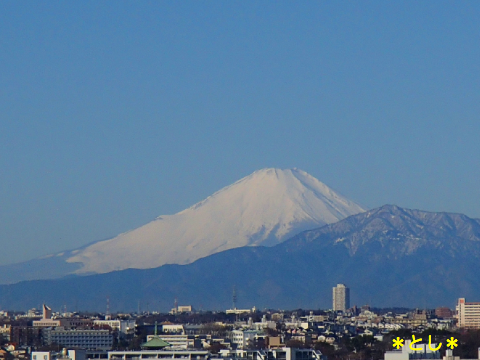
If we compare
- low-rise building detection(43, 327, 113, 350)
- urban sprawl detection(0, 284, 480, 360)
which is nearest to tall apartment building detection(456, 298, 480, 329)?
urban sprawl detection(0, 284, 480, 360)

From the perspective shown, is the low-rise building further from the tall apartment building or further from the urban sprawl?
the tall apartment building

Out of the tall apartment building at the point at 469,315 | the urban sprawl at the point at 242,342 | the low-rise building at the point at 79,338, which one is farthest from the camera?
the tall apartment building at the point at 469,315

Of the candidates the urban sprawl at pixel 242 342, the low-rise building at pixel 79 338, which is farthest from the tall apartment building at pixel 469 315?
the low-rise building at pixel 79 338

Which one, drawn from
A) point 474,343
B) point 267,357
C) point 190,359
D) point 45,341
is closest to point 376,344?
point 474,343

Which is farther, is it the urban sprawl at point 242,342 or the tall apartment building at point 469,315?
the tall apartment building at point 469,315

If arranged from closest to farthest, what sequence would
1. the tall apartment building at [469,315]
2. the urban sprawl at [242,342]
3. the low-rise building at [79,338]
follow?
the urban sprawl at [242,342], the low-rise building at [79,338], the tall apartment building at [469,315]

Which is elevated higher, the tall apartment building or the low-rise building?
the tall apartment building

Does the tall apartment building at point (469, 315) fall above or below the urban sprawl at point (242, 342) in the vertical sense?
above

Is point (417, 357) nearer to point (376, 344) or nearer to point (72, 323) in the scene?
point (376, 344)

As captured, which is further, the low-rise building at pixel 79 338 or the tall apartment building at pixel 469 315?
the tall apartment building at pixel 469 315

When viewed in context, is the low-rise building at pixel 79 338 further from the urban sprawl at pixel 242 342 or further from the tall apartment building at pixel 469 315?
the tall apartment building at pixel 469 315

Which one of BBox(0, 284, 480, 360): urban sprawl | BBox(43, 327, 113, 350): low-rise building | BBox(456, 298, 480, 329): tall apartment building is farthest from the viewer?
BBox(456, 298, 480, 329): tall apartment building
